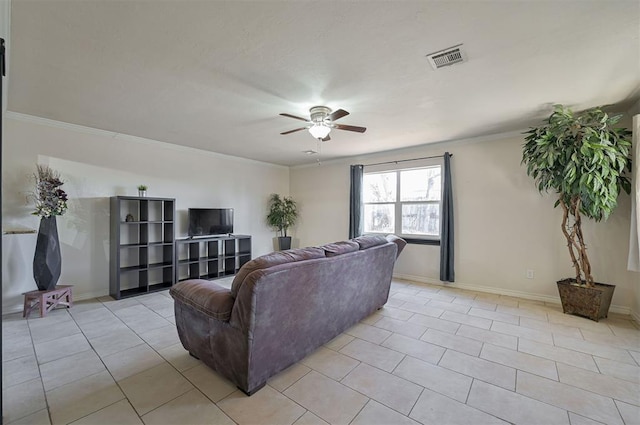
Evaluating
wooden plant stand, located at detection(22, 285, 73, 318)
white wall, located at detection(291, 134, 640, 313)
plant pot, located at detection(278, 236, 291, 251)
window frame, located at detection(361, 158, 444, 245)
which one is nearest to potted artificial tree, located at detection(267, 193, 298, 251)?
plant pot, located at detection(278, 236, 291, 251)

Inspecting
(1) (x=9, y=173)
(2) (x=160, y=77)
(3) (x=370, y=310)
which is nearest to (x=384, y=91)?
(2) (x=160, y=77)

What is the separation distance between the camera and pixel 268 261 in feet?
6.40

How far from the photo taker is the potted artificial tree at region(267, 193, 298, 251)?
648 cm

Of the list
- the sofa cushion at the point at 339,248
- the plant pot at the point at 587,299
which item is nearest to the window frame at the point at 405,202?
the plant pot at the point at 587,299

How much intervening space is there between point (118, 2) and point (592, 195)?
14.9 feet

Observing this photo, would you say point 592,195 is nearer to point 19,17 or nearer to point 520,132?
point 520,132

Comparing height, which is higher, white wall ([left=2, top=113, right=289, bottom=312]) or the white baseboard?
white wall ([left=2, top=113, right=289, bottom=312])

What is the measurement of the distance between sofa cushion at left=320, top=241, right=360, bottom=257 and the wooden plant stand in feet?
11.4

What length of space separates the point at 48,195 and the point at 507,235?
6.23 metres

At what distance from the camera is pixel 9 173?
3400 millimetres

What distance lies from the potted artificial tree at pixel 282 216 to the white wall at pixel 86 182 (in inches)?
50.3

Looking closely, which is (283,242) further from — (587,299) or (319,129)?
(587,299)

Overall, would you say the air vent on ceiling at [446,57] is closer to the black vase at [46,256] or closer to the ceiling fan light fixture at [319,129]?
the ceiling fan light fixture at [319,129]

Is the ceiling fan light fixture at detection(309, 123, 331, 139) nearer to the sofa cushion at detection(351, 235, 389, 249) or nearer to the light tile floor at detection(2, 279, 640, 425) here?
the sofa cushion at detection(351, 235, 389, 249)
